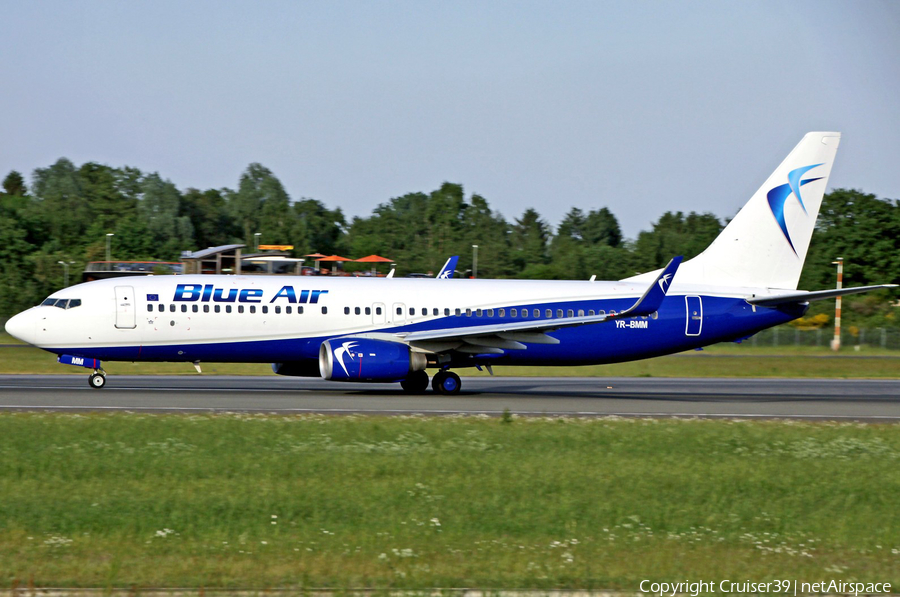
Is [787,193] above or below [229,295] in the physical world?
above

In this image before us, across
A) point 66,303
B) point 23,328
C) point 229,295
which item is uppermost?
point 229,295

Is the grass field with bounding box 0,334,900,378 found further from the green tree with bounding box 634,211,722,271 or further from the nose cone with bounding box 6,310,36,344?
the green tree with bounding box 634,211,722,271

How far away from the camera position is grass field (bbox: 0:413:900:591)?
8.77m

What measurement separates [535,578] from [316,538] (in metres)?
2.48

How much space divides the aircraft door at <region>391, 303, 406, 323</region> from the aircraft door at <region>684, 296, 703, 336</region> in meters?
8.96

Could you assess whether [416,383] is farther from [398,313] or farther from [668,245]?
[668,245]

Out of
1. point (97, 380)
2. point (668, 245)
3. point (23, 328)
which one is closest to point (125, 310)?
point (97, 380)

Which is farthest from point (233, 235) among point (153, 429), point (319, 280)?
point (153, 429)

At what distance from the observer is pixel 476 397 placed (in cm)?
2583

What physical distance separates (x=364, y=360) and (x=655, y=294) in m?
8.18

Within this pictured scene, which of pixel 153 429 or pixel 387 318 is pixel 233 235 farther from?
pixel 153 429

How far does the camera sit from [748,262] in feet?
97.9

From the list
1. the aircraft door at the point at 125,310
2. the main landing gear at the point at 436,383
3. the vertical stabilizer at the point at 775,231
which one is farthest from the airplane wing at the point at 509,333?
the aircraft door at the point at 125,310

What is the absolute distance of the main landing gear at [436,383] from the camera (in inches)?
1050
